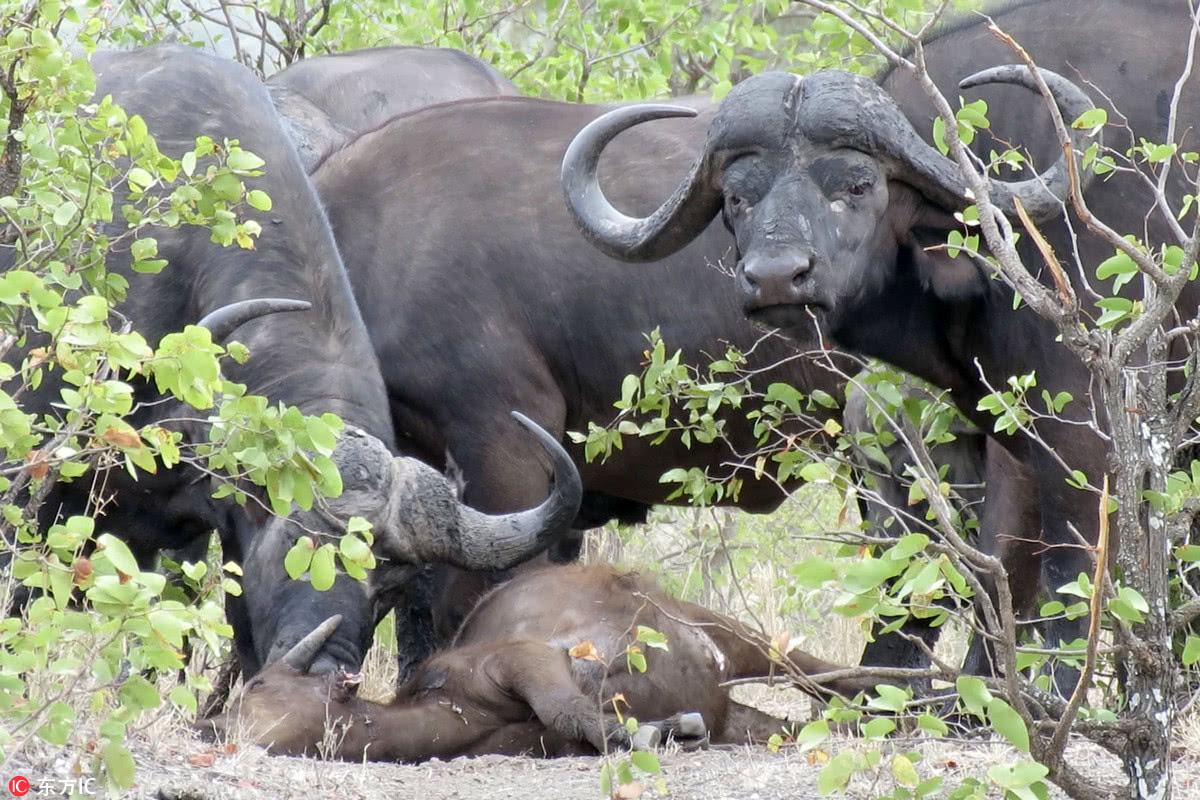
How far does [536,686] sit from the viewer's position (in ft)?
16.9

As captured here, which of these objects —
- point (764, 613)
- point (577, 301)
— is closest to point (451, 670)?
point (577, 301)

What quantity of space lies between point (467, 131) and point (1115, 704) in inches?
148

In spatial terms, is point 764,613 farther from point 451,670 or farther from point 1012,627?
point 1012,627

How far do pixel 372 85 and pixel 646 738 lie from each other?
5119 mm

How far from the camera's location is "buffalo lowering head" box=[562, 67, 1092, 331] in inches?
187

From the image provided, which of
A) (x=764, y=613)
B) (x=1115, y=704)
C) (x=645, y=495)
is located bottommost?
(x=764, y=613)

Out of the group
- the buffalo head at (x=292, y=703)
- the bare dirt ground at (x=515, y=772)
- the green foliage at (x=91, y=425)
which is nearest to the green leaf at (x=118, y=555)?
the green foliage at (x=91, y=425)

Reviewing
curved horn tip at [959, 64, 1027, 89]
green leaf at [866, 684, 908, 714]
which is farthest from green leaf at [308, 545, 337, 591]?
curved horn tip at [959, 64, 1027, 89]

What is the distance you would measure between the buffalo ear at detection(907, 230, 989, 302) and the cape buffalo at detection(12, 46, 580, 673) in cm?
125

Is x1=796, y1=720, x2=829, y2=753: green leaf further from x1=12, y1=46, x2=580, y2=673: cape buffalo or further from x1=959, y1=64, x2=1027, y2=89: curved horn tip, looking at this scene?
x1=12, y1=46, x2=580, y2=673: cape buffalo

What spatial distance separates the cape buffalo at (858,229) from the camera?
15.8ft

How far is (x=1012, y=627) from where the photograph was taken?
3391mm

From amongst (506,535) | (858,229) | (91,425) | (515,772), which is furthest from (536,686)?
(91,425)

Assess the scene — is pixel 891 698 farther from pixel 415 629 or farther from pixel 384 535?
pixel 415 629
